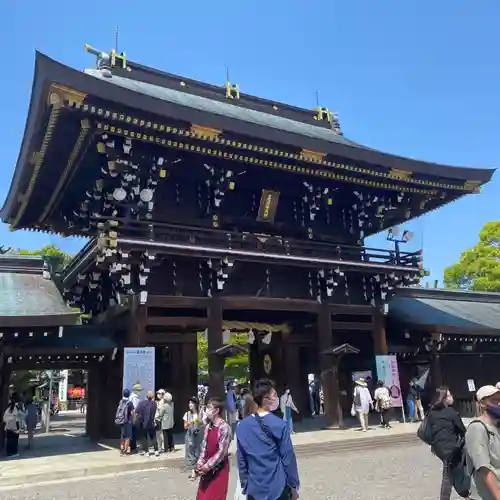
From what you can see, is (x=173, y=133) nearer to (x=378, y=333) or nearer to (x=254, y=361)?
(x=378, y=333)

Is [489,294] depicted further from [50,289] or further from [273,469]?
[273,469]

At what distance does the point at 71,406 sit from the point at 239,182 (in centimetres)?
3930

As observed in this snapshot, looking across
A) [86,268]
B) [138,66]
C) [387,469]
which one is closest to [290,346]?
[86,268]

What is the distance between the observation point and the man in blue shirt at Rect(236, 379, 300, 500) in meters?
4.77

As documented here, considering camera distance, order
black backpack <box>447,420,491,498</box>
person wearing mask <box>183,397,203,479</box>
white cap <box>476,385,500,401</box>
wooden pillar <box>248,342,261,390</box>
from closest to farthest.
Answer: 1. white cap <box>476,385,500,401</box>
2. black backpack <box>447,420,491,498</box>
3. person wearing mask <box>183,397,203,479</box>
4. wooden pillar <box>248,342,261,390</box>

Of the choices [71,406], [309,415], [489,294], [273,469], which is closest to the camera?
[273,469]

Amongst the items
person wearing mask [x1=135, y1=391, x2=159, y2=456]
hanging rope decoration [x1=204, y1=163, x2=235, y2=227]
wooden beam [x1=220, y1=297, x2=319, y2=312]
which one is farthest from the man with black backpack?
hanging rope decoration [x1=204, y1=163, x2=235, y2=227]

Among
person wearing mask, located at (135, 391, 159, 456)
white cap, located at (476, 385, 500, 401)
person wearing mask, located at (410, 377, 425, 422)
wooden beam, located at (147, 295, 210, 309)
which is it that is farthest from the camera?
person wearing mask, located at (410, 377, 425, 422)

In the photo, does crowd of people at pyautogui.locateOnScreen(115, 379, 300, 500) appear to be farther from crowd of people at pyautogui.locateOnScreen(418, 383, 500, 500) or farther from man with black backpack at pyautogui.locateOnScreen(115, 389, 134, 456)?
man with black backpack at pyautogui.locateOnScreen(115, 389, 134, 456)

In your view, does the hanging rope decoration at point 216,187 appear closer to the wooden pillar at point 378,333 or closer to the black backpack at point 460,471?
the wooden pillar at point 378,333

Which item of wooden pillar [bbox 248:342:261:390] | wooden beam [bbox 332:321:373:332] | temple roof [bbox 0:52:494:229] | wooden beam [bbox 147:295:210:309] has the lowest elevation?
wooden pillar [bbox 248:342:261:390]

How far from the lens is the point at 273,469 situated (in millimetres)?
4805

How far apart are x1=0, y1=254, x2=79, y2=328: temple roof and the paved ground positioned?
4.42 m

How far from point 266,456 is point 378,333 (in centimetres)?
1615
